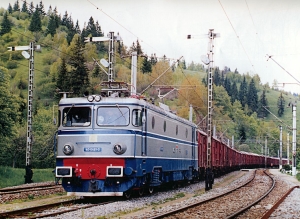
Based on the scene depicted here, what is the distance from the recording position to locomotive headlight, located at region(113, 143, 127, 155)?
16.7 m

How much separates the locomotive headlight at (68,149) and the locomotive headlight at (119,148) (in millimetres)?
1510

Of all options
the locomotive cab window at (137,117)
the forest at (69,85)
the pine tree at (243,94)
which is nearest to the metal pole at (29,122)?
the locomotive cab window at (137,117)

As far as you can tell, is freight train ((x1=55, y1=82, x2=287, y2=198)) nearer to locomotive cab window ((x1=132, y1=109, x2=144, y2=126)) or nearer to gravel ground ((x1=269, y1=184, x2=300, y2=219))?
locomotive cab window ((x1=132, y1=109, x2=144, y2=126))

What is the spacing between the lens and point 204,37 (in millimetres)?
26812

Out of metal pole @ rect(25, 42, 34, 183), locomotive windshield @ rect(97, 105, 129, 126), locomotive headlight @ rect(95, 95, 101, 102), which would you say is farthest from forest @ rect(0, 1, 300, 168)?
locomotive windshield @ rect(97, 105, 129, 126)

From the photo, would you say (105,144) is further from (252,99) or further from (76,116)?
(252,99)

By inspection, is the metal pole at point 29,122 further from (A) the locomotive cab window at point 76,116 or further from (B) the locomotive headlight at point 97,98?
(B) the locomotive headlight at point 97,98

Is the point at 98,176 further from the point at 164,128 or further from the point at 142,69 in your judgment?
the point at 142,69

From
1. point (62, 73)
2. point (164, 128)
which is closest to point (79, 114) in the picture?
point (164, 128)

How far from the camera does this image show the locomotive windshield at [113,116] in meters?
17.2

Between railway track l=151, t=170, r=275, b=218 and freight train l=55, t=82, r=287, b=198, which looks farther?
freight train l=55, t=82, r=287, b=198

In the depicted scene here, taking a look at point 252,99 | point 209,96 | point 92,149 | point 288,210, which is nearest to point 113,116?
point 92,149

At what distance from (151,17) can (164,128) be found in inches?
191

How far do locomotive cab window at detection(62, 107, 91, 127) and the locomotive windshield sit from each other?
433 mm
